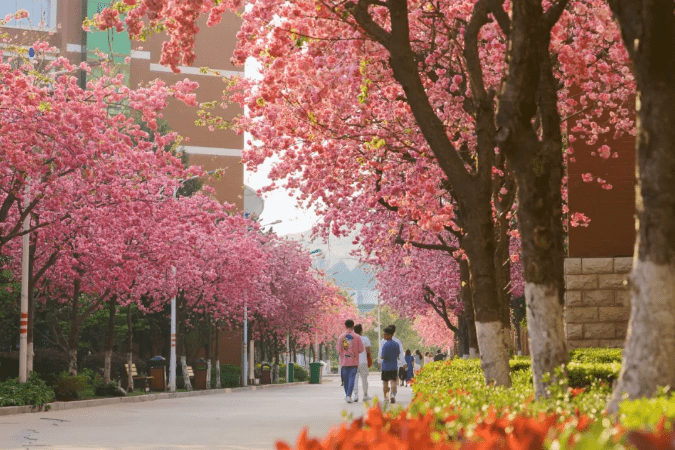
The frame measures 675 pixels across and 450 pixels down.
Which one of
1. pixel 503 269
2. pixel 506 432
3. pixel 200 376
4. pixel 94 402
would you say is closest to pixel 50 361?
pixel 200 376

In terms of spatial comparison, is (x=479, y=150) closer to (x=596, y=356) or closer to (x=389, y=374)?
(x=596, y=356)

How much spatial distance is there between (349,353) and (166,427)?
22.7ft

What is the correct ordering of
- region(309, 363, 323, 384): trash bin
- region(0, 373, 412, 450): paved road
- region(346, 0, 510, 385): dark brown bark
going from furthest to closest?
region(309, 363, 323, 384): trash bin < region(0, 373, 412, 450): paved road < region(346, 0, 510, 385): dark brown bark

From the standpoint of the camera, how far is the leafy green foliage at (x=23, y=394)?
22625 millimetres

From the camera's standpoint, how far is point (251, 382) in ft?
172

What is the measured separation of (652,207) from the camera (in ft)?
22.0

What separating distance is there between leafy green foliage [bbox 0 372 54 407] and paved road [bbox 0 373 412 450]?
0.70 m

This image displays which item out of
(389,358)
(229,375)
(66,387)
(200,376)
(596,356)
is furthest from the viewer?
(229,375)

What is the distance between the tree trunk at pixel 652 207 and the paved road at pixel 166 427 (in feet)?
15.7

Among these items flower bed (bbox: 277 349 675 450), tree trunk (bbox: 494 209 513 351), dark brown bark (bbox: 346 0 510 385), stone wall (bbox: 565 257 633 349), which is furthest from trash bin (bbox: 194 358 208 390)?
flower bed (bbox: 277 349 675 450)

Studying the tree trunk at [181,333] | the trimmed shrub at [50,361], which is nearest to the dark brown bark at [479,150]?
the trimmed shrub at [50,361]

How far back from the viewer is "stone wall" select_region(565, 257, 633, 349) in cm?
1977

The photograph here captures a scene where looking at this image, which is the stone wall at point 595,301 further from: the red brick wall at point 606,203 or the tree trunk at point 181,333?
the tree trunk at point 181,333

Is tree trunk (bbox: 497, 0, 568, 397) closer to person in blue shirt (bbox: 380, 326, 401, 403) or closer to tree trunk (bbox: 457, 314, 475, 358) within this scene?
person in blue shirt (bbox: 380, 326, 401, 403)
